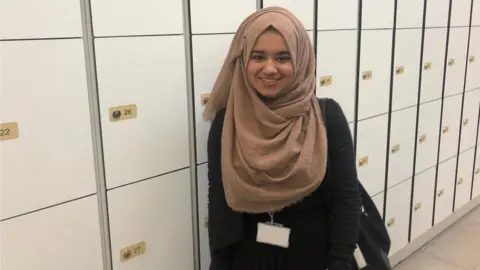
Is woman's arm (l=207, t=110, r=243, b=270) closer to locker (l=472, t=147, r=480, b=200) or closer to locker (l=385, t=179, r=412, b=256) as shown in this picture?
locker (l=385, t=179, r=412, b=256)

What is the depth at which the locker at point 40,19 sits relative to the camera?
3.70ft

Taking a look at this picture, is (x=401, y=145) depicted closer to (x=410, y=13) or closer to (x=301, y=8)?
(x=410, y=13)

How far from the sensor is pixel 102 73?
133 centimetres

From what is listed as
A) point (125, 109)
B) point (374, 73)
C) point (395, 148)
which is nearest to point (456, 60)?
point (395, 148)

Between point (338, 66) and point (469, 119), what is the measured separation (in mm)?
1628

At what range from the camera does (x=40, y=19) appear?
3.88ft

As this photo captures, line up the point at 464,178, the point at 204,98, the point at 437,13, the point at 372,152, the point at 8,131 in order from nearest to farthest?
the point at 8,131 → the point at 204,98 → the point at 372,152 → the point at 437,13 → the point at 464,178

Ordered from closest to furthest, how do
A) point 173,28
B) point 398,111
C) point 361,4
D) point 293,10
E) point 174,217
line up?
point 173,28 → point 174,217 → point 293,10 → point 361,4 → point 398,111

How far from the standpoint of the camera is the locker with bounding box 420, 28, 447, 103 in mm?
2617

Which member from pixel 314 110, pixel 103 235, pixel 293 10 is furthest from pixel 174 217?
pixel 293 10

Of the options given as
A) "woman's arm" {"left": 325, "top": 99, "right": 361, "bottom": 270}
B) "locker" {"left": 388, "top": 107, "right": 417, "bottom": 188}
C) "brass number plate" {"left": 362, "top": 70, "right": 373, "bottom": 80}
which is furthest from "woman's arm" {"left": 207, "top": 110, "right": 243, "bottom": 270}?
"locker" {"left": 388, "top": 107, "right": 417, "bottom": 188}

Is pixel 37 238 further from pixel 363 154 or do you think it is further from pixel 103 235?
pixel 363 154

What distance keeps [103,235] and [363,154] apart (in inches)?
55.4

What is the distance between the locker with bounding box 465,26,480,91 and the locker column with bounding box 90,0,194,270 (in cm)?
231
